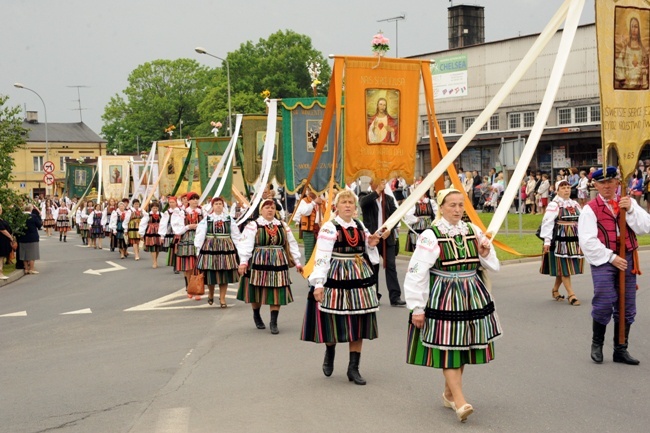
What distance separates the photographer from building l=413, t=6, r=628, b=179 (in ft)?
128

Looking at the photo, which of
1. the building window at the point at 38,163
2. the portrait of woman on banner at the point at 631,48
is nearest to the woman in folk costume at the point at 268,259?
the portrait of woman on banner at the point at 631,48

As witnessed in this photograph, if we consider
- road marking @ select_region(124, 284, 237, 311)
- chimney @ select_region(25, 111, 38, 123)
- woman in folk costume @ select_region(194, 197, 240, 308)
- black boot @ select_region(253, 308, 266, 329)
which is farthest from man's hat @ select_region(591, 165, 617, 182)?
chimney @ select_region(25, 111, 38, 123)

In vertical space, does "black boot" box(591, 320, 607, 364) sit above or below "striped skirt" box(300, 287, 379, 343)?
below

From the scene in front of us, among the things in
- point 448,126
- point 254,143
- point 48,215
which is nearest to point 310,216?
point 254,143

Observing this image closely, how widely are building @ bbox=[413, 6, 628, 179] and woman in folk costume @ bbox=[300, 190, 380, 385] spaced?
29.4 m

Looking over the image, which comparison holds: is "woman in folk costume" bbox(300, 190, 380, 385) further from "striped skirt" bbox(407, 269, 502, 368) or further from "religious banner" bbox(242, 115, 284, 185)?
"religious banner" bbox(242, 115, 284, 185)

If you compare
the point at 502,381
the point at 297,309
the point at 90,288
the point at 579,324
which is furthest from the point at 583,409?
the point at 90,288

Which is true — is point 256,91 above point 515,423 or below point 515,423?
above

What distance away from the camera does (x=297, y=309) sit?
534 inches

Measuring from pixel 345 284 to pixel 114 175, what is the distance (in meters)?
31.6

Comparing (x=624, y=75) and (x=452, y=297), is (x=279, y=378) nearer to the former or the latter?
(x=452, y=297)

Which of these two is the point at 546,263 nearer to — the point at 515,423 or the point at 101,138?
the point at 515,423

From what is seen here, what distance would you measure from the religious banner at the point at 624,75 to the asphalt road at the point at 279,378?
220 cm

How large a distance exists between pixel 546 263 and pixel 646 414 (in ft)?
21.5
